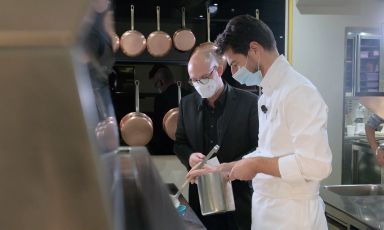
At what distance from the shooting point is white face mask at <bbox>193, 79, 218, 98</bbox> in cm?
217

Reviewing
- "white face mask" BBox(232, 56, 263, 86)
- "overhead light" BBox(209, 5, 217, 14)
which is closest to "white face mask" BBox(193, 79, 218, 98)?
"white face mask" BBox(232, 56, 263, 86)

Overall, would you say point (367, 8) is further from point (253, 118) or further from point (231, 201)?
point (231, 201)

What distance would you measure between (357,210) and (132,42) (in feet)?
5.26

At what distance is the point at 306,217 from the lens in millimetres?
1477

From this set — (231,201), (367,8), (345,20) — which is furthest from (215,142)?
(367,8)

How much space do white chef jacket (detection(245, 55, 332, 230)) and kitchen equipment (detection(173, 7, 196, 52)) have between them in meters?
1.17

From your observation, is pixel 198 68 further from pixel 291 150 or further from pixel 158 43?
pixel 291 150

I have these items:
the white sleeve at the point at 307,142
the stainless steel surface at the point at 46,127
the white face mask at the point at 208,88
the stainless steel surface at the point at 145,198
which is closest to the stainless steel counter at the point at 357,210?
the white sleeve at the point at 307,142

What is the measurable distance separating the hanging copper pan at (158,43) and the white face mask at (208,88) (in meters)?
0.59

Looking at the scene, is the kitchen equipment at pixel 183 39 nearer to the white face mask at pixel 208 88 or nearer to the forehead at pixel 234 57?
the white face mask at pixel 208 88

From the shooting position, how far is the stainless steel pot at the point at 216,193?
1.73 m

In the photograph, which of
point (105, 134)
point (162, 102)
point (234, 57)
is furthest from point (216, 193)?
point (105, 134)

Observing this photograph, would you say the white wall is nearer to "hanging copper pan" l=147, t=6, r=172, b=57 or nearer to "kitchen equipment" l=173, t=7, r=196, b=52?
"kitchen equipment" l=173, t=7, r=196, b=52

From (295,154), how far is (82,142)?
3.93 ft
